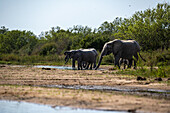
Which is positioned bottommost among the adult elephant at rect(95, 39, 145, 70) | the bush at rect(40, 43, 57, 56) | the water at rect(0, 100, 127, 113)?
the water at rect(0, 100, 127, 113)

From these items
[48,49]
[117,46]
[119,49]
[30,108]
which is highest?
[48,49]

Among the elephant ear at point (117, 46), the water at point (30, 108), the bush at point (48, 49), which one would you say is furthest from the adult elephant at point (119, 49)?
the bush at point (48, 49)

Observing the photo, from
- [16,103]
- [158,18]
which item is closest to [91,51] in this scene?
[158,18]

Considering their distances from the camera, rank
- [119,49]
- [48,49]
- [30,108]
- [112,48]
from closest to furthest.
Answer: [30,108] < [119,49] < [112,48] < [48,49]

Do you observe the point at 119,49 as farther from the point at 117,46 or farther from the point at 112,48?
the point at 112,48

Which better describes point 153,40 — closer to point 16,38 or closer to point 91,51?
point 91,51

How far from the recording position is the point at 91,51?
24141mm

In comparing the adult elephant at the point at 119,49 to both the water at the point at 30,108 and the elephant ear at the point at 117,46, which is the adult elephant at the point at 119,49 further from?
the water at the point at 30,108

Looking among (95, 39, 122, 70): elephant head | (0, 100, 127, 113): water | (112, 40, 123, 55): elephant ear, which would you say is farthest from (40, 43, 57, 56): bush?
(0, 100, 127, 113): water

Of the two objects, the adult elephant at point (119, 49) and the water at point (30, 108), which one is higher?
the adult elephant at point (119, 49)

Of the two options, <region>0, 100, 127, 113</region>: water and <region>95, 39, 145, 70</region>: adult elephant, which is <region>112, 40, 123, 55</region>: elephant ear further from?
<region>0, 100, 127, 113</region>: water

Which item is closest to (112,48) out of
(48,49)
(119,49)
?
(119,49)

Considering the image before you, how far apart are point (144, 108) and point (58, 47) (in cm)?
5274

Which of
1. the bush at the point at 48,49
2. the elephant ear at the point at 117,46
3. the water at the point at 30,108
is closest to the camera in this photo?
the water at the point at 30,108
